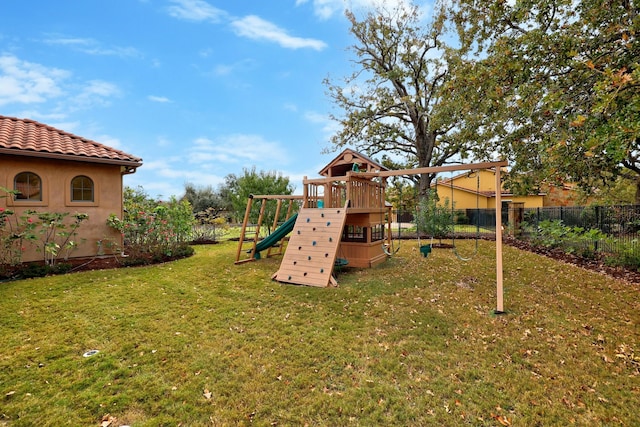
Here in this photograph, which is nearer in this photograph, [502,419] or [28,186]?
[502,419]

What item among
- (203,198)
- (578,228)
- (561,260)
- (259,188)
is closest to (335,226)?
(561,260)

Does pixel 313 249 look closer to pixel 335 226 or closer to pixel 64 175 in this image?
pixel 335 226

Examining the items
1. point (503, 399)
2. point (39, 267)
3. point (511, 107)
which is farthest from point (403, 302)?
point (39, 267)

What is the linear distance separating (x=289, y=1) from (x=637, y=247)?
12180 mm

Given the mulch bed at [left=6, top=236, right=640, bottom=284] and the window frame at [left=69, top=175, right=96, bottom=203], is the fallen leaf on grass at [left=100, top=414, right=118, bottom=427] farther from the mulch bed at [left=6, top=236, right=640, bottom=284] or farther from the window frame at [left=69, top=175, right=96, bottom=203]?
the window frame at [left=69, top=175, right=96, bottom=203]

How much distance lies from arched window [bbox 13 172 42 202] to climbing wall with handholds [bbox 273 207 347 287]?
7.12 meters

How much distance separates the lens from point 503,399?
2.81m

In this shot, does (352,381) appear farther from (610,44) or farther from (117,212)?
(117,212)

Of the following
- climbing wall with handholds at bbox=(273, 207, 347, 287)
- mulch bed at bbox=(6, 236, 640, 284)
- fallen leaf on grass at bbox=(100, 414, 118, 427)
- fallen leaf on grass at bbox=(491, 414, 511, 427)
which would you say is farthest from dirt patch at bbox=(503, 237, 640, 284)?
fallen leaf on grass at bbox=(100, 414, 118, 427)

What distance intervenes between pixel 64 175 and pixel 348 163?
8.33 metres

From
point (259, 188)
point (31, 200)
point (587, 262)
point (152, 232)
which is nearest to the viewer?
point (31, 200)

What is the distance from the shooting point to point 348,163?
9602 millimetres

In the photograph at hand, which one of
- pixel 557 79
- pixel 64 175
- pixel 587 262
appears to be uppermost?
pixel 557 79

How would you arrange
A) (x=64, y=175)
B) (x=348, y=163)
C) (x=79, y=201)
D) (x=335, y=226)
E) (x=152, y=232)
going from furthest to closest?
1. (x=348, y=163)
2. (x=152, y=232)
3. (x=79, y=201)
4. (x=64, y=175)
5. (x=335, y=226)
